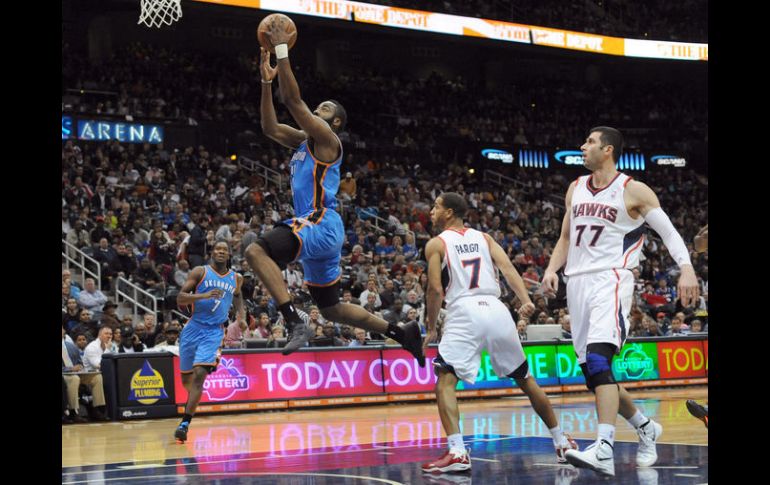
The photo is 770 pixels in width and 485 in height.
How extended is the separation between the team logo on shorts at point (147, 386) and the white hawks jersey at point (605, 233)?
27.3 feet

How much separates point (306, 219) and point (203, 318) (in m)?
4.60

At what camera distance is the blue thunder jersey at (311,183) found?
7.73 metres

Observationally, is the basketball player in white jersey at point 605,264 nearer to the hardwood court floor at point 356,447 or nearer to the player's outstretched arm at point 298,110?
the hardwood court floor at point 356,447

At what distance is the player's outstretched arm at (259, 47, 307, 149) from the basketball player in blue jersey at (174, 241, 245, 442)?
4208 mm

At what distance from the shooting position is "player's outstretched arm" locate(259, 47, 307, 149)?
7.63 m

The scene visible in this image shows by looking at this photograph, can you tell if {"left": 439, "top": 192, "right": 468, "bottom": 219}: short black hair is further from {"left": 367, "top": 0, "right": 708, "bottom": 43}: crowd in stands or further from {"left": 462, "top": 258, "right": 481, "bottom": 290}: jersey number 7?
{"left": 367, "top": 0, "right": 708, "bottom": 43}: crowd in stands

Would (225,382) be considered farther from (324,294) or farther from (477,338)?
(477,338)

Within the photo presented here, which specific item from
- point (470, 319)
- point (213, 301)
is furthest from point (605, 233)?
point (213, 301)

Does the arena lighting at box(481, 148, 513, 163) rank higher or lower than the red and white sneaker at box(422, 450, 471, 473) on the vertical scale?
higher

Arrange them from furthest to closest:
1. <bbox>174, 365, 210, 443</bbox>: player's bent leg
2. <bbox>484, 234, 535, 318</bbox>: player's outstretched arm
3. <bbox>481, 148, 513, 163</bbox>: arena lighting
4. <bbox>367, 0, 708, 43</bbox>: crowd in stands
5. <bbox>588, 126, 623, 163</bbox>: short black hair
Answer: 1. <bbox>481, 148, 513, 163</bbox>: arena lighting
2. <bbox>367, 0, 708, 43</bbox>: crowd in stands
3. <bbox>174, 365, 210, 443</bbox>: player's bent leg
4. <bbox>484, 234, 535, 318</bbox>: player's outstretched arm
5. <bbox>588, 126, 623, 163</bbox>: short black hair

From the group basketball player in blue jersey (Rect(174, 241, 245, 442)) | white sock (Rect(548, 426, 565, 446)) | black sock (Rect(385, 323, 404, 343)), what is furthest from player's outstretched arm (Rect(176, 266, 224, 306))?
white sock (Rect(548, 426, 565, 446))

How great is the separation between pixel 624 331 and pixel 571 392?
1089 centimetres
